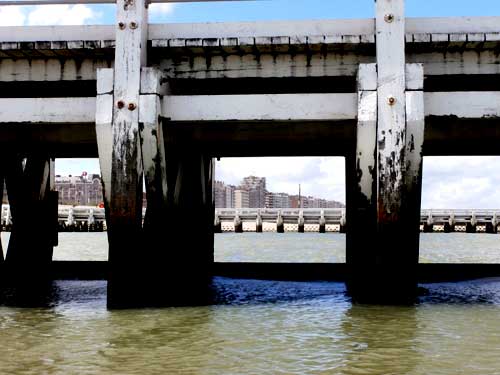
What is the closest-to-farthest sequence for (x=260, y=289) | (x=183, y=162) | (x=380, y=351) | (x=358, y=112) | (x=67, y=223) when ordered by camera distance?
(x=380, y=351) → (x=358, y=112) → (x=260, y=289) → (x=183, y=162) → (x=67, y=223)

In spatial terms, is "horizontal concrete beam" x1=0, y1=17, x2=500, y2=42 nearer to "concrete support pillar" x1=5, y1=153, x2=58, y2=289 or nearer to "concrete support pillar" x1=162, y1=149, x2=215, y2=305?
"concrete support pillar" x1=162, y1=149, x2=215, y2=305

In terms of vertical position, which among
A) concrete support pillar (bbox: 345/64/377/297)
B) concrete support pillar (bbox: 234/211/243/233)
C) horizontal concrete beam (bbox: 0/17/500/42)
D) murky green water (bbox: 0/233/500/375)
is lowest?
murky green water (bbox: 0/233/500/375)

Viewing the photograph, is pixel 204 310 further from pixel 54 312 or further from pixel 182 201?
pixel 182 201

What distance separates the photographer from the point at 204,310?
10.1 meters

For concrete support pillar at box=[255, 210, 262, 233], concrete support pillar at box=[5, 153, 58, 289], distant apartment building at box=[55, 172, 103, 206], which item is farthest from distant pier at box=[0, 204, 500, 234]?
distant apartment building at box=[55, 172, 103, 206]

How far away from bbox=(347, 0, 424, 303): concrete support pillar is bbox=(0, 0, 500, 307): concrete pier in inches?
0.7

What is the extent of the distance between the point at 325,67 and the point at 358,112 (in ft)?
4.60

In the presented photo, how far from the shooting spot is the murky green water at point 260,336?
666cm

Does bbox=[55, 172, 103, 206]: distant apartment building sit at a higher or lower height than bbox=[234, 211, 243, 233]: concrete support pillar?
higher

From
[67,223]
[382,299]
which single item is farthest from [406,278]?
[67,223]

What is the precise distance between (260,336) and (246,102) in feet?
12.3

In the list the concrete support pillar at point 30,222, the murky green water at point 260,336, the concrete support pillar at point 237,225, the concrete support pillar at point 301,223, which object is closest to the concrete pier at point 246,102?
the murky green water at point 260,336

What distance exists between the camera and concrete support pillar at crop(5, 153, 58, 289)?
14273 mm

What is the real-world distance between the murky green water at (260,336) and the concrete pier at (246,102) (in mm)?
788
